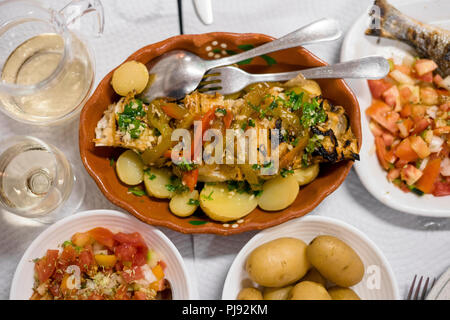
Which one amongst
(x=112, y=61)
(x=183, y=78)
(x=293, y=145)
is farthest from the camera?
(x=112, y=61)

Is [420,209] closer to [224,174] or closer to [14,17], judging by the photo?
[224,174]

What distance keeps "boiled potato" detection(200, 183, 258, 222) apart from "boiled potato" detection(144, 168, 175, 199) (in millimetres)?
171

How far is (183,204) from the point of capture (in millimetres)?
1937

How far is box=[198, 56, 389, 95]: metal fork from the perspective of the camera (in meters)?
1.96

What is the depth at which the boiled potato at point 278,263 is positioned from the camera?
6.18 ft

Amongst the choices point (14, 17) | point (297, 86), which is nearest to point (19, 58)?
point (14, 17)

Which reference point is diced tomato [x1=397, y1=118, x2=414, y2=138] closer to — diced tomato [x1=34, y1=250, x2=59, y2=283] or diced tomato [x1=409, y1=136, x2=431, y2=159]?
diced tomato [x1=409, y1=136, x2=431, y2=159]

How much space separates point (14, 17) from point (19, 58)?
0.21 m

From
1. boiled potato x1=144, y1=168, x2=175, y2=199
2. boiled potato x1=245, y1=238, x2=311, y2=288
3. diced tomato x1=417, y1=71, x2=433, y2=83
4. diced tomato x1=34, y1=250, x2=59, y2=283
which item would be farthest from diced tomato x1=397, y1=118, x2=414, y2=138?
diced tomato x1=34, y1=250, x2=59, y2=283

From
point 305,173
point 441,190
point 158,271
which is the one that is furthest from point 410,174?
point 158,271

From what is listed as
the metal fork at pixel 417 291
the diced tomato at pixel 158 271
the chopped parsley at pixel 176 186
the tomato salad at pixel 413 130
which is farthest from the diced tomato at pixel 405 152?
the diced tomato at pixel 158 271

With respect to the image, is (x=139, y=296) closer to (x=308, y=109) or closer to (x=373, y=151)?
(x=308, y=109)

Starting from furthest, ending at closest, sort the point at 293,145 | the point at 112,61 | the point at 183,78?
the point at 112,61 < the point at 183,78 < the point at 293,145

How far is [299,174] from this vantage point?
1.98 m
